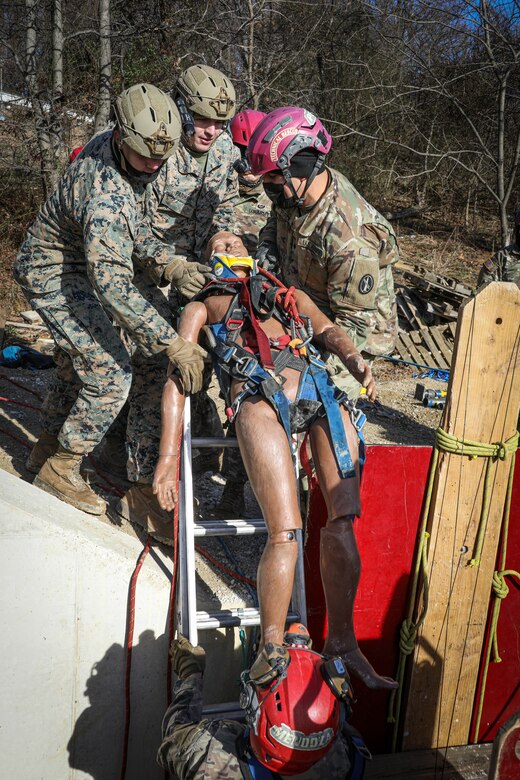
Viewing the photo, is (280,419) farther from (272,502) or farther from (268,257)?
(268,257)

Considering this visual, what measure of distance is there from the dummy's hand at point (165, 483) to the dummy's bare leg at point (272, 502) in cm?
39

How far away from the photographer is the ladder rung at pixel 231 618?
11.5 ft

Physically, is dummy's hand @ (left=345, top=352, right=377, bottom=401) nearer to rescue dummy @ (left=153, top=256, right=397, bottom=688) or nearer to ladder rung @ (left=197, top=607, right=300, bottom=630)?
rescue dummy @ (left=153, top=256, right=397, bottom=688)

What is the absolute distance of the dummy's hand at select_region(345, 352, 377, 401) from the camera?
3.40 m

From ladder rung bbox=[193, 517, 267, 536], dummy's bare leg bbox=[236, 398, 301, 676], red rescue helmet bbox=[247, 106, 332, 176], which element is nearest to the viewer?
dummy's bare leg bbox=[236, 398, 301, 676]

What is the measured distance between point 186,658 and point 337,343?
1.72m

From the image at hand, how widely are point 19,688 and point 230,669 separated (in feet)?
3.75

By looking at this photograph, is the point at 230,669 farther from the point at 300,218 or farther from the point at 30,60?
the point at 30,60

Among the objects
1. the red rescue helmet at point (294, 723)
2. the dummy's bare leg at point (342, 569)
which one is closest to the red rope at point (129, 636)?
the dummy's bare leg at point (342, 569)

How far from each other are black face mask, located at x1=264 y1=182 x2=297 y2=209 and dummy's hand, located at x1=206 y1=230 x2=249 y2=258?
342mm

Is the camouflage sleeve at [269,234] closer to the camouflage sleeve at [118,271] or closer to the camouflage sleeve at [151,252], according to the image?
the camouflage sleeve at [151,252]

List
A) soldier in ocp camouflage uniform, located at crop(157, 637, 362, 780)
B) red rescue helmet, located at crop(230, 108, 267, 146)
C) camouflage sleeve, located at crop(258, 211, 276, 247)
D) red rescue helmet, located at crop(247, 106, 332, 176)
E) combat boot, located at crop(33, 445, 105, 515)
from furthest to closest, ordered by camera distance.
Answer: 1. red rescue helmet, located at crop(230, 108, 267, 146)
2. camouflage sleeve, located at crop(258, 211, 276, 247)
3. combat boot, located at crop(33, 445, 105, 515)
4. red rescue helmet, located at crop(247, 106, 332, 176)
5. soldier in ocp camouflage uniform, located at crop(157, 637, 362, 780)

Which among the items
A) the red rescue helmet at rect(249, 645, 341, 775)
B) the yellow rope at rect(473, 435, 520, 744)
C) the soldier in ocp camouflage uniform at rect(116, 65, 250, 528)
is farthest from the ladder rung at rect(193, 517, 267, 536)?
the yellow rope at rect(473, 435, 520, 744)

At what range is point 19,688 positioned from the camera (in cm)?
374
